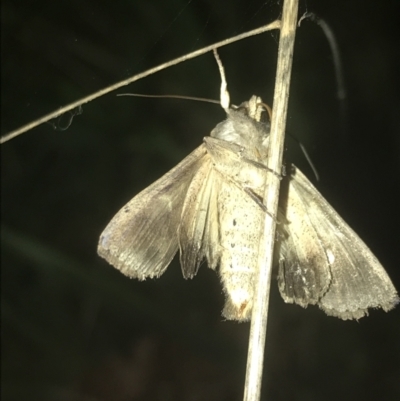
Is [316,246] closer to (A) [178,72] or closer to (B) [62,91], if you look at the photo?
(A) [178,72]

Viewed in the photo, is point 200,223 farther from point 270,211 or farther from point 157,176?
point 157,176

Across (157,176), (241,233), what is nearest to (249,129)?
(241,233)

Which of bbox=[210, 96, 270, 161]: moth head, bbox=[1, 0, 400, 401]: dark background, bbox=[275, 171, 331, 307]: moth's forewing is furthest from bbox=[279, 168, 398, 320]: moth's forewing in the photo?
bbox=[1, 0, 400, 401]: dark background

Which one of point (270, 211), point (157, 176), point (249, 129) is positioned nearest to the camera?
point (270, 211)

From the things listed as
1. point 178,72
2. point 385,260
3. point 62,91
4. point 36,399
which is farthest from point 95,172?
point 385,260

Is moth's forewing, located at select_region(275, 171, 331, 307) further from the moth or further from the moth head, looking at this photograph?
the moth head

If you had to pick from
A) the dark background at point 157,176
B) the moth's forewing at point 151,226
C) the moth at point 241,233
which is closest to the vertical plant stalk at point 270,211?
the moth at point 241,233
